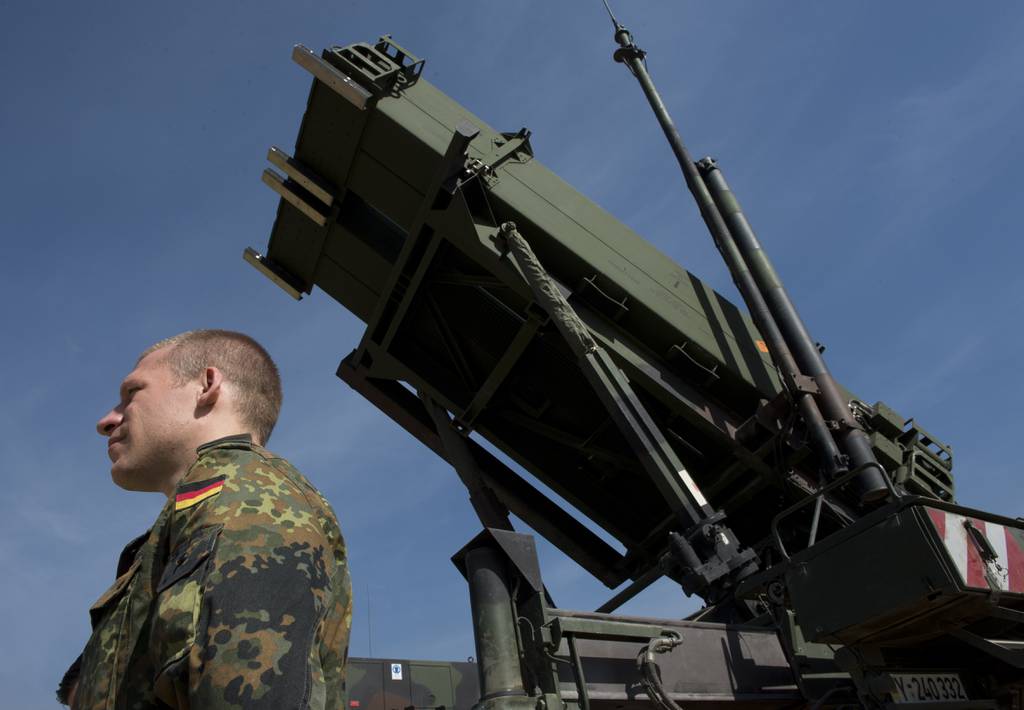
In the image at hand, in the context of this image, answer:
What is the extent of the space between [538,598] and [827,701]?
1466 millimetres

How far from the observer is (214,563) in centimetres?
96

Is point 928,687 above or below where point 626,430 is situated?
below

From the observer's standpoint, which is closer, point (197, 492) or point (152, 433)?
point (197, 492)

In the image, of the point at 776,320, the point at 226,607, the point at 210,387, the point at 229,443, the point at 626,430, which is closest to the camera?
the point at 226,607

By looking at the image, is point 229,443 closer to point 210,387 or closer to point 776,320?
point 210,387

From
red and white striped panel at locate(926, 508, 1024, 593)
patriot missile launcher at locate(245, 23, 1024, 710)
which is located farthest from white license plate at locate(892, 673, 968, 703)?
red and white striped panel at locate(926, 508, 1024, 593)

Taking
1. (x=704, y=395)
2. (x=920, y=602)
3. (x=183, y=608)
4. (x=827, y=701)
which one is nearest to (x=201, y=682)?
(x=183, y=608)

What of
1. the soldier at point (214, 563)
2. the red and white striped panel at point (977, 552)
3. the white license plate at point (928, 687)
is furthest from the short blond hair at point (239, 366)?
the white license plate at point (928, 687)

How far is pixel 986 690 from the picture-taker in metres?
3.85

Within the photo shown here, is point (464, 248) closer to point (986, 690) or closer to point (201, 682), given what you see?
point (986, 690)

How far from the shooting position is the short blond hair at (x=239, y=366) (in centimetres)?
139

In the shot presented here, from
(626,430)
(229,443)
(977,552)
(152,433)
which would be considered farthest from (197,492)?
(626,430)

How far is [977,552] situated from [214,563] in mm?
3429

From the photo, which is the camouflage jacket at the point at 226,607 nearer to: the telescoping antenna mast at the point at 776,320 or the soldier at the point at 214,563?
the soldier at the point at 214,563
